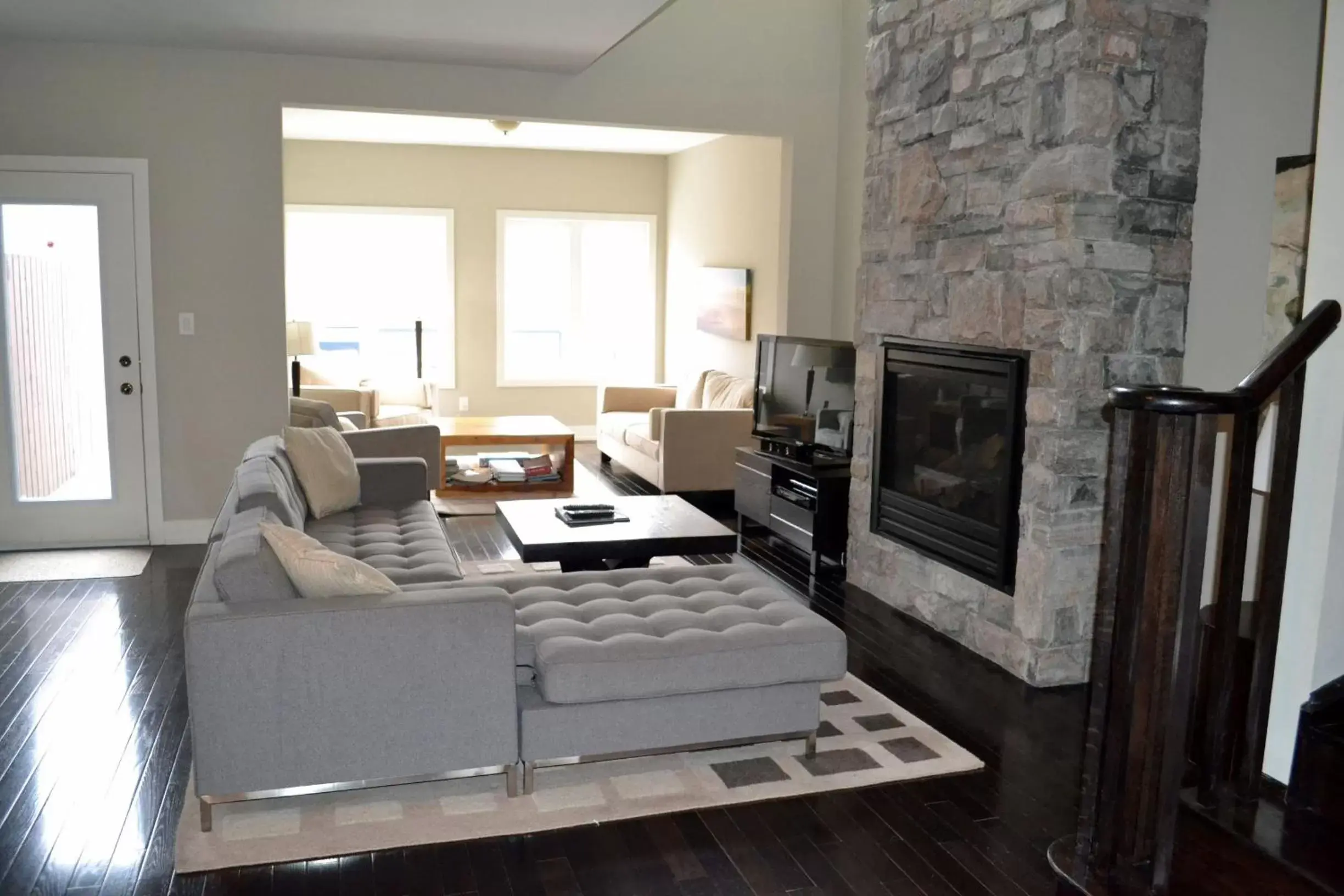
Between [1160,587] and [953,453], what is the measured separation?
2099 mm

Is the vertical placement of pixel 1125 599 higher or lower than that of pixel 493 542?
higher

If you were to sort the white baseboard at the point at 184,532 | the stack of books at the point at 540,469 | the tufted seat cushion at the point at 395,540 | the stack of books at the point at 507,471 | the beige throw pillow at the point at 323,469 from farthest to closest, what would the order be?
the stack of books at the point at 540,469 → the stack of books at the point at 507,471 → the white baseboard at the point at 184,532 → the beige throw pillow at the point at 323,469 → the tufted seat cushion at the point at 395,540

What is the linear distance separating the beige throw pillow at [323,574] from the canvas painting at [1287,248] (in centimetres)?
326

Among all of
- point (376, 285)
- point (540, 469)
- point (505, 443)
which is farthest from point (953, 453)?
point (376, 285)

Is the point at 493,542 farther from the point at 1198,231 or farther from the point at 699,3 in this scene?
the point at 1198,231

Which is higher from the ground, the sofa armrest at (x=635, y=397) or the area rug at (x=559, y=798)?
the sofa armrest at (x=635, y=397)

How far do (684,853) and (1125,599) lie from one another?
49.5 inches

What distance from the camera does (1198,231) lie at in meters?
3.94

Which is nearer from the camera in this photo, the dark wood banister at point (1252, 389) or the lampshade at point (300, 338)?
the dark wood banister at point (1252, 389)

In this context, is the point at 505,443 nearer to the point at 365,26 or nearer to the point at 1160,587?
the point at 365,26

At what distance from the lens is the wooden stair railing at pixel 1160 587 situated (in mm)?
2324

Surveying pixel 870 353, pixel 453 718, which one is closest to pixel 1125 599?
pixel 453 718

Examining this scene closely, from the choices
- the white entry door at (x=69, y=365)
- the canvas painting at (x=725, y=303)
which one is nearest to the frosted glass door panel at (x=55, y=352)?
the white entry door at (x=69, y=365)

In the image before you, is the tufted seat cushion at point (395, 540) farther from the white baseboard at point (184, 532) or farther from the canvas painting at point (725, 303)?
the canvas painting at point (725, 303)
